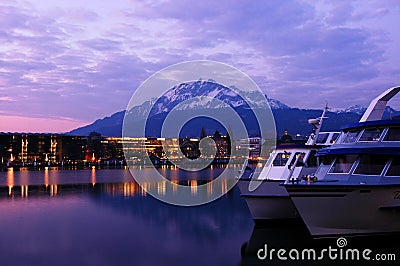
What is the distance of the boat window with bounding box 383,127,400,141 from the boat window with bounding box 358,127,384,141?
36cm

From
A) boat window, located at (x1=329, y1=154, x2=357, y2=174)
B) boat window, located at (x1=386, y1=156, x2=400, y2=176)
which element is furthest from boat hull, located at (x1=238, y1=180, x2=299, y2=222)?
boat window, located at (x1=386, y1=156, x2=400, y2=176)

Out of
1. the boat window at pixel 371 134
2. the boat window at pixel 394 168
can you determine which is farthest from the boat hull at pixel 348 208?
the boat window at pixel 371 134

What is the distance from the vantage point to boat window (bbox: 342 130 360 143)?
22938mm

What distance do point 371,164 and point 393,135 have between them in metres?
1.77

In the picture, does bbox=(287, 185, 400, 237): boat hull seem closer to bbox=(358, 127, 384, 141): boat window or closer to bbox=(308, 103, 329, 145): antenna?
bbox=(358, 127, 384, 141): boat window

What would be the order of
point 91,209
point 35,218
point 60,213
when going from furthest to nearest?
point 91,209 < point 60,213 < point 35,218

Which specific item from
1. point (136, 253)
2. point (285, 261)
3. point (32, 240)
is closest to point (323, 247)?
point (285, 261)

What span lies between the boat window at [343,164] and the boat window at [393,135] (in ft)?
5.48

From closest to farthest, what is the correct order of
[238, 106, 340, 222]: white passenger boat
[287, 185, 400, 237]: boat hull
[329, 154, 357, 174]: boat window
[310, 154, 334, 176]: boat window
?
1. [287, 185, 400, 237]: boat hull
2. [329, 154, 357, 174]: boat window
3. [310, 154, 334, 176]: boat window
4. [238, 106, 340, 222]: white passenger boat

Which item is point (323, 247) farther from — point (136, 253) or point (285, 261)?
point (136, 253)

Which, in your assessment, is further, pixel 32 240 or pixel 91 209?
pixel 91 209

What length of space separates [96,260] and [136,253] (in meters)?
2.05

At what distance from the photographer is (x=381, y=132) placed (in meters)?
22.1

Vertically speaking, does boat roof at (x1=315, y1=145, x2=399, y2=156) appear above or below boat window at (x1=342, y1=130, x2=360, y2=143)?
below
